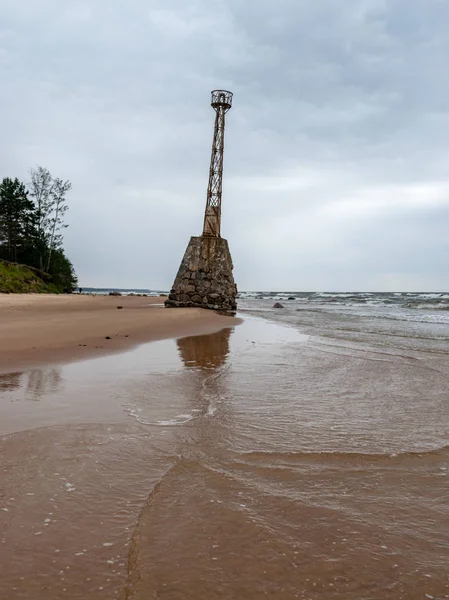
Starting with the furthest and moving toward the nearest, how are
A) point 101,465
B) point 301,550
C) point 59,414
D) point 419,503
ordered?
1. point 59,414
2. point 101,465
3. point 419,503
4. point 301,550

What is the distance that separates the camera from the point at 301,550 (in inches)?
76.6

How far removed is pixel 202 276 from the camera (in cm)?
2403

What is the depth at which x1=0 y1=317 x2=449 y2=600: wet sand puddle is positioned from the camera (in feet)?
5.74

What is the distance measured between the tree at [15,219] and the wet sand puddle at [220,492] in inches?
1520

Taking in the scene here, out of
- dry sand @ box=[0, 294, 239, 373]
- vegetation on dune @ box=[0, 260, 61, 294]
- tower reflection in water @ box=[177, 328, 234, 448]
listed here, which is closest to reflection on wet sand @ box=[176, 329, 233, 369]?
tower reflection in water @ box=[177, 328, 234, 448]

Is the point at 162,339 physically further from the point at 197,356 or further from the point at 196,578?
the point at 196,578

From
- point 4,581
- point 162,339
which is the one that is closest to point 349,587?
point 4,581

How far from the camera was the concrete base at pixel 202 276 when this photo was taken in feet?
78.6

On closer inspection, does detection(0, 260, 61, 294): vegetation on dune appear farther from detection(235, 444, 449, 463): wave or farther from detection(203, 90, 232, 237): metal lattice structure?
detection(235, 444, 449, 463): wave

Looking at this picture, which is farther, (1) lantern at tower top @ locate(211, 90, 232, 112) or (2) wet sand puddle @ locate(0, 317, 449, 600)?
(1) lantern at tower top @ locate(211, 90, 232, 112)

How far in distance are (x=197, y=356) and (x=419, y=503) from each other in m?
5.89

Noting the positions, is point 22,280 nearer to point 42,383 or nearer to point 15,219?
point 15,219

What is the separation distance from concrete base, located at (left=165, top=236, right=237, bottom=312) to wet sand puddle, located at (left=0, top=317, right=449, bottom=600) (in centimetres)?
1872

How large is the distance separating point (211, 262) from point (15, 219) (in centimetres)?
2455
